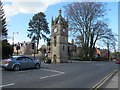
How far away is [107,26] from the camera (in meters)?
74.6

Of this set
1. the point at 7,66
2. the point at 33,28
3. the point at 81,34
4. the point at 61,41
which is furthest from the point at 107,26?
the point at 7,66

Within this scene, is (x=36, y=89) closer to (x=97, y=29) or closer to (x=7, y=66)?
(x=7, y=66)

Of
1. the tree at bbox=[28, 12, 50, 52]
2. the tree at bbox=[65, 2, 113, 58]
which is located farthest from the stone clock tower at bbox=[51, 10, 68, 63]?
the tree at bbox=[28, 12, 50, 52]

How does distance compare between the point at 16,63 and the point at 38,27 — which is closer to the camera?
the point at 16,63

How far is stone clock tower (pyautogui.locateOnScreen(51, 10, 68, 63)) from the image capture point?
7250 centimetres

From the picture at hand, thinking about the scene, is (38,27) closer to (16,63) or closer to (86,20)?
(86,20)

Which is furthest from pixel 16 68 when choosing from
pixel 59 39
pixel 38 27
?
pixel 38 27

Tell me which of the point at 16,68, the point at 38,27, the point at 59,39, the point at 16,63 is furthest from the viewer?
the point at 38,27

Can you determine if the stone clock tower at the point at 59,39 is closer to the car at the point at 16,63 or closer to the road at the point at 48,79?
the car at the point at 16,63

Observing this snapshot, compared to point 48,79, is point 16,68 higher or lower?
higher

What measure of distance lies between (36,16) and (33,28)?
5403 millimetres

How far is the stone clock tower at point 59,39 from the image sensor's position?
7250 cm

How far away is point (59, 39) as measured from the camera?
72625mm

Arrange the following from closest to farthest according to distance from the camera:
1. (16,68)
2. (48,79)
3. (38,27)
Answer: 1. (48,79)
2. (16,68)
3. (38,27)
